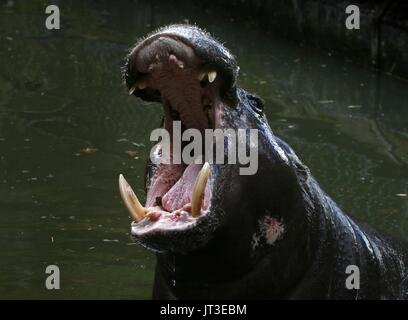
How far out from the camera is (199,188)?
14.0 feet

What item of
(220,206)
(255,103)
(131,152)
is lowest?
(220,206)

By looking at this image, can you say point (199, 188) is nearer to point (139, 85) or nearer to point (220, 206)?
point (220, 206)

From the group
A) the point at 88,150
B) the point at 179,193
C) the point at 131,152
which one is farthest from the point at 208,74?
the point at 88,150

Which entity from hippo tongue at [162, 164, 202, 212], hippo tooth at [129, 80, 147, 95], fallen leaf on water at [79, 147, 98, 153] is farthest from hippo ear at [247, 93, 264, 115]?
fallen leaf on water at [79, 147, 98, 153]

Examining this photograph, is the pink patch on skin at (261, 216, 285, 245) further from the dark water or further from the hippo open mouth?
the dark water

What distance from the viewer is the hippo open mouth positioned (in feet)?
14.0

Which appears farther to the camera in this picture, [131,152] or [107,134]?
[107,134]

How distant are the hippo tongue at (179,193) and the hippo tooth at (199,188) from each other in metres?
0.27

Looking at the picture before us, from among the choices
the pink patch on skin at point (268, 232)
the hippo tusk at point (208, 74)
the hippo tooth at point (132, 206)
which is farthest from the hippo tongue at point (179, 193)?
the hippo tusk at point (208, 74)

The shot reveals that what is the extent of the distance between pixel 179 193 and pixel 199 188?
1.18 feet

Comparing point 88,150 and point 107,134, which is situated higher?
point 107,134

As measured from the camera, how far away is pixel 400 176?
8625mm

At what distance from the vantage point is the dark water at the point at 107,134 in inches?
270

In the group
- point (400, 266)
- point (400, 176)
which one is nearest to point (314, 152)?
point (400, 176)
